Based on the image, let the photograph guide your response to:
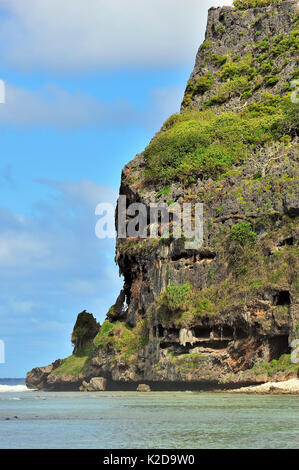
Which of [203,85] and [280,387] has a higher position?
[203,85]

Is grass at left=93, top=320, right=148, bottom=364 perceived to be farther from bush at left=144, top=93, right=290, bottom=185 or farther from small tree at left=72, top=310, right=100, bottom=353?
bush at left=144, top=93, right=290, bottom=185

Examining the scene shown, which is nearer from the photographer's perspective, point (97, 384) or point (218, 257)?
point (218, 257)

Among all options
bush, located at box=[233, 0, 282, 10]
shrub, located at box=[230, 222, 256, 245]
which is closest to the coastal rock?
shrub, located at box=[230, 222, 256, 245]

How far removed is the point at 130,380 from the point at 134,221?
22313mm

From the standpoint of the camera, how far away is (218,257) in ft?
275

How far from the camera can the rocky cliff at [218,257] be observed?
7681cm

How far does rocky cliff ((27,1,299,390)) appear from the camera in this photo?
76.8 m

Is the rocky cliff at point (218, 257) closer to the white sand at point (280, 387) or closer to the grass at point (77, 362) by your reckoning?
the grass at point (77, 362)

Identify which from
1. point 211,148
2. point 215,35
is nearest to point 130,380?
point 211,148

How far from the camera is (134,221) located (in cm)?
10094

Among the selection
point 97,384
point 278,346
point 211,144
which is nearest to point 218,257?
point 278,346

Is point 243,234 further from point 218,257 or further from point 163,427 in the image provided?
point 163,427

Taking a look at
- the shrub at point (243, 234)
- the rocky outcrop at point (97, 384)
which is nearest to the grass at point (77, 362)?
the rocky outcrop at point (97, 384)

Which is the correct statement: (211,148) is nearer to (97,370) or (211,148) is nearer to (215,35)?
(97,370)
